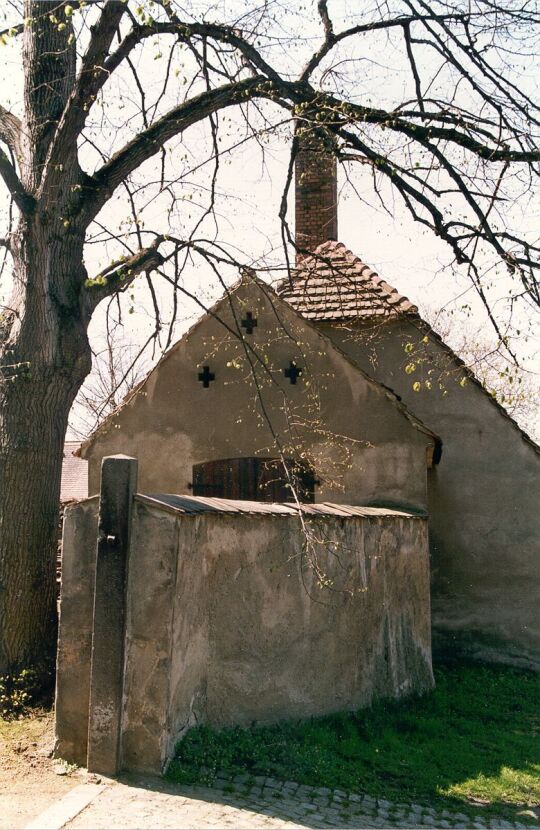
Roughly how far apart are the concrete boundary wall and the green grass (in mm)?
195

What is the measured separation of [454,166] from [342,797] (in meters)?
6.28

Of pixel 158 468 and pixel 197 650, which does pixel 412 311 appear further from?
pixel 197 650

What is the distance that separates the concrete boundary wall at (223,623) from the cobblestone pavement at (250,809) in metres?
0.37

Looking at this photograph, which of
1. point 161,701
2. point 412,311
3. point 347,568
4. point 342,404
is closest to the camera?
point 161,701

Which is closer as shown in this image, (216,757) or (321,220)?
(216,757)

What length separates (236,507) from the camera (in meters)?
7.17

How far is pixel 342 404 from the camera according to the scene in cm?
1098

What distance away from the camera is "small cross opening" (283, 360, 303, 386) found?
11.2 meters

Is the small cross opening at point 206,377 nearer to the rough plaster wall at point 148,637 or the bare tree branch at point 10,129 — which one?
the bare tree branch at point 10,129

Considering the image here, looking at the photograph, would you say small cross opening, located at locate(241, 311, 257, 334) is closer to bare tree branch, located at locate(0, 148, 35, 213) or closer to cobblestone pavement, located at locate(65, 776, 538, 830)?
bare tree branch, located at locate(0, 148, 35, 213)

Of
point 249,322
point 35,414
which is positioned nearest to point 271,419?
point 249,322

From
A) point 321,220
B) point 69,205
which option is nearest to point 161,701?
point 69,205

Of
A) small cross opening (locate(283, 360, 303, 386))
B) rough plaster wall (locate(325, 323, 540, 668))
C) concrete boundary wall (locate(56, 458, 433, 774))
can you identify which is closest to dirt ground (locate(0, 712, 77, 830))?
concrete boundary wall (locate(56, 458, 433, 774))

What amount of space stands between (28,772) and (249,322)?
258 inches
